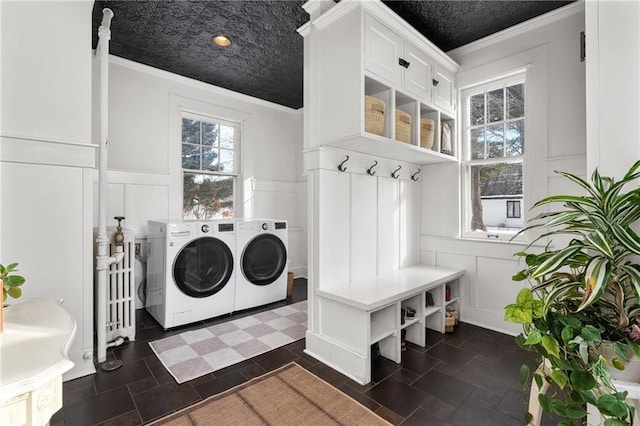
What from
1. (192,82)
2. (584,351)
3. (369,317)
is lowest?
(369,317)

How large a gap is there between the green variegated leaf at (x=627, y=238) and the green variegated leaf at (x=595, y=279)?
7 centimetres

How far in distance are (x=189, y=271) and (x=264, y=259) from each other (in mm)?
851

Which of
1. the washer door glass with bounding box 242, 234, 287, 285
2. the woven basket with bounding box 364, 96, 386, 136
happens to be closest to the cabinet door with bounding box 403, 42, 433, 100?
the woven basket with bounding box 364, 96, 386, 136

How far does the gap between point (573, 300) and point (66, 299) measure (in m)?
2.75

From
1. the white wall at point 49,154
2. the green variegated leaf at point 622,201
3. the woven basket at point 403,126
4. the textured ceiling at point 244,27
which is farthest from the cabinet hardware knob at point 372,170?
the white wall at point 49,154

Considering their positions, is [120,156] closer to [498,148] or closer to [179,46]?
[179,46]

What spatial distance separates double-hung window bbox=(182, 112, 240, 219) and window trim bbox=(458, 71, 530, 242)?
2.88 meters

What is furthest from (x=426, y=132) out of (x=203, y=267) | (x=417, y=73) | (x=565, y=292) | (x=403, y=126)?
(x=203, y=267)

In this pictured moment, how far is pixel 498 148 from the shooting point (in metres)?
2.91

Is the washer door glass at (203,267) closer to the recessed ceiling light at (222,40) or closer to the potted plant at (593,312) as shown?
the recessed ceiling light at (222,40)

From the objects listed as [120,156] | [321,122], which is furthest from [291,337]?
[120,156]

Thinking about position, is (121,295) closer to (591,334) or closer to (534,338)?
(534,338)

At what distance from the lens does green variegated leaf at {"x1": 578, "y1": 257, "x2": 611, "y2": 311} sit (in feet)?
2.89

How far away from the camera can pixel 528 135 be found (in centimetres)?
267
